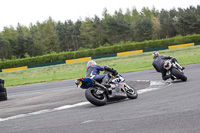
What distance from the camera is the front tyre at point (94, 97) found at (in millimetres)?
8219

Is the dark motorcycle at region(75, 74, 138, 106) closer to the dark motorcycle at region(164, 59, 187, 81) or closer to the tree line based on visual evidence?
the dark motorcycle at region(164, 59, 187, 81)

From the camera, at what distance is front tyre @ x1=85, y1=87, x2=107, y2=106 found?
324 inches

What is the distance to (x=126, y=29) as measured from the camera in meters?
94.8

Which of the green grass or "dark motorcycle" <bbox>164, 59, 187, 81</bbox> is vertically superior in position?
"dark motorcycle" <bbox>164, 59, 187, 81</bbox>

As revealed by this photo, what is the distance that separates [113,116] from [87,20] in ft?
321

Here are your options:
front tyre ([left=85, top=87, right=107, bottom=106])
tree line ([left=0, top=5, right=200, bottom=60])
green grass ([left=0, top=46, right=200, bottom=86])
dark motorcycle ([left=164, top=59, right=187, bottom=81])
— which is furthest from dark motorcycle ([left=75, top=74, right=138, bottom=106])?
tree line ([left=0, top=5, right=200, bottom=60])

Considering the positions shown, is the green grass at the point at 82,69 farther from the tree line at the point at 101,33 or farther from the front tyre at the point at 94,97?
the tree line at the point at 101,33

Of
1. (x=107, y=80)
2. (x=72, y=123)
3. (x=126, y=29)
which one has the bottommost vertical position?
(x=72, y=123)

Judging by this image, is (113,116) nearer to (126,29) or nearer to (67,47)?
(126,29)

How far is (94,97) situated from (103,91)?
0.35 m

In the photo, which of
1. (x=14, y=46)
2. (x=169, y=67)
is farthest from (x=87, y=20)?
(x=169, y=67)

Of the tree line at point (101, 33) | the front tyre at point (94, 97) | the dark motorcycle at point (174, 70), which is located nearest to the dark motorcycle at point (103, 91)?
the front tyre at point (94, 97)

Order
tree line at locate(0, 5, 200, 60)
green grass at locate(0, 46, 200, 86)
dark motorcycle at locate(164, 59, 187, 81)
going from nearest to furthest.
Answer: dark motorcycle at locate(164, 59, 187, 81)
green grass at locate(0, 46, 200, 86)
tree line at locate(0, 5, 200, 60)

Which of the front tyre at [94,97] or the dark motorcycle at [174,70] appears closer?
the front tyre at [94,97]
